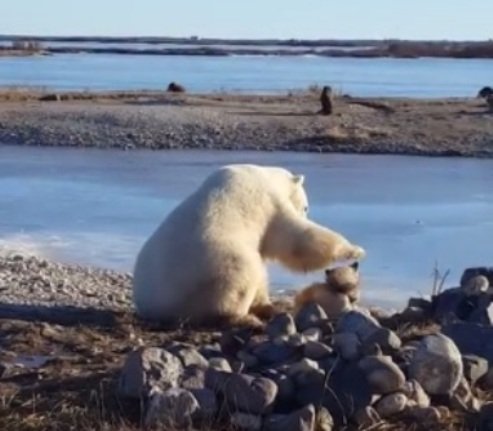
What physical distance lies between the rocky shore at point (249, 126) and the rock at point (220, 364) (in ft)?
73.7

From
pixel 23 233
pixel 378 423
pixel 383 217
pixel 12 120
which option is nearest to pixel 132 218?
pixel 23 233

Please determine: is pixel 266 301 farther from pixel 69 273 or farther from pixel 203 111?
pixel 203 111

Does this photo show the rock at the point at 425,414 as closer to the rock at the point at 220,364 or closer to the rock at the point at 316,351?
the rock at the point at 316,351

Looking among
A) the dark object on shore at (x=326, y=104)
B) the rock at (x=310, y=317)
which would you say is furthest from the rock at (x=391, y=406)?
the dark object on shore at (x=326, y=104)

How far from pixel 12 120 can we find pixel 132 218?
17.9 meters

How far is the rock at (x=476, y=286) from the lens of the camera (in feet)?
29.3

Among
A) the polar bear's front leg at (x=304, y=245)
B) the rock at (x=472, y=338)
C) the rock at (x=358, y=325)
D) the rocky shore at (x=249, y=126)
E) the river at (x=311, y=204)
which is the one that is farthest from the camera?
the rocky shore at (x=249, y=126)

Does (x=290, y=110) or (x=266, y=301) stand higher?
(x=266, y=301)

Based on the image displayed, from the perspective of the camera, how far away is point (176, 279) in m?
9.37

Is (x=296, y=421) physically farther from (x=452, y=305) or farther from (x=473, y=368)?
(x=452, y=305)

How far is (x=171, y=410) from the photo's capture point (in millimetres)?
6582

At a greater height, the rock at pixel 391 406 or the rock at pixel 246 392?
the rock at pixel 246 392

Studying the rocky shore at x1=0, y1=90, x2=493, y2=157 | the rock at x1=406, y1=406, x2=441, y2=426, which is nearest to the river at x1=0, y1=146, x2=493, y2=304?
the rocky shore at x1=0, y1=90, x2=493, y2=157

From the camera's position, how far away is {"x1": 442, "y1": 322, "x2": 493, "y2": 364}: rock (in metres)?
7.70
